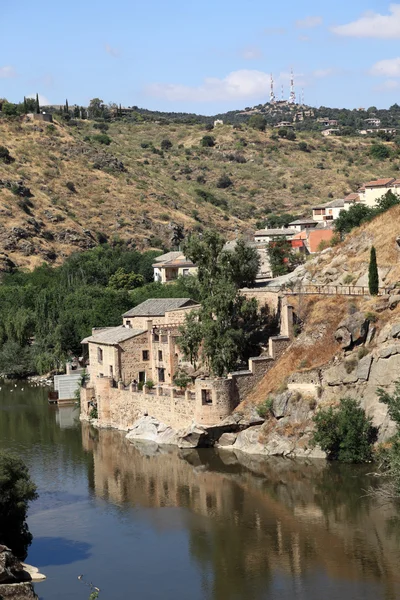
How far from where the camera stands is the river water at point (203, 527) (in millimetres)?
31781

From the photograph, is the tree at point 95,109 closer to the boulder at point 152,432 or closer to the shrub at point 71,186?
the shrub at point 71,186

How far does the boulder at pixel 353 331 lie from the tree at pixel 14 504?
17.3 m

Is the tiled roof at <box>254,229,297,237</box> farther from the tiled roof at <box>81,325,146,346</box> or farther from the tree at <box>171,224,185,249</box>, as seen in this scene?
the tiled roof at <box>81,325,146,346</box>

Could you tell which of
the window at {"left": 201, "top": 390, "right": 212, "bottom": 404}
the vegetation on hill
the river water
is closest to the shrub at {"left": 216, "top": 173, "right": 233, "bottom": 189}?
the vegetation on hill

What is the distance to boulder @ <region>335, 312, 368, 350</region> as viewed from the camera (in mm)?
46656

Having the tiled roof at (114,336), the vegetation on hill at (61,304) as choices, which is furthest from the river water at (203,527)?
the vegetation on hill at (61,304)

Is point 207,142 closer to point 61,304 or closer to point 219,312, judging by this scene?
point 61,304

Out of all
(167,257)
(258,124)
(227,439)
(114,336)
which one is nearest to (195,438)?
(227,439)

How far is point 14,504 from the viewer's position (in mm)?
34938

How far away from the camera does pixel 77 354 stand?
7300 centimetres

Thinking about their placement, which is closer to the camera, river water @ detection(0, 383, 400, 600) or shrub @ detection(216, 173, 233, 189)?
river water @ detection(0, 383, 400, 600)

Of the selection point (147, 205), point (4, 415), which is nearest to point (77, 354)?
point (4, 415)

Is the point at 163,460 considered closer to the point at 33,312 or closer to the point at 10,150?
the point at 33,312

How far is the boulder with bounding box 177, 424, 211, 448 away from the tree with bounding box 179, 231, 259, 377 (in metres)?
3.42
